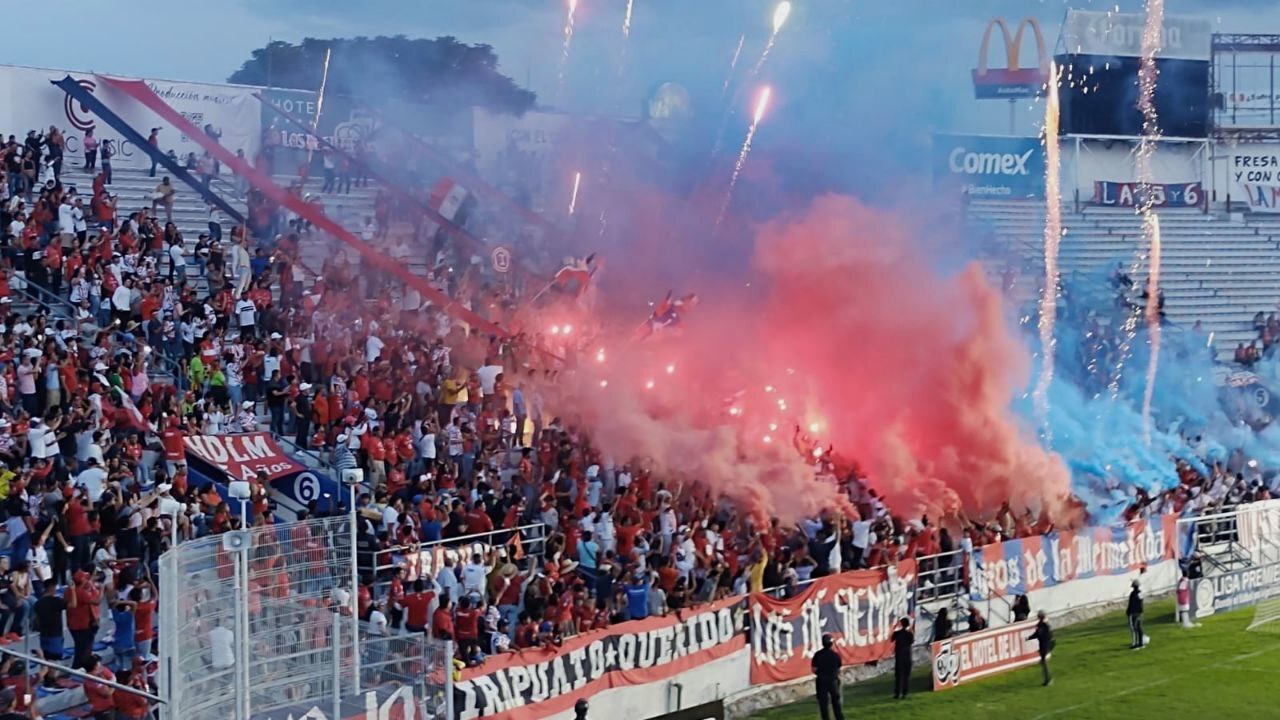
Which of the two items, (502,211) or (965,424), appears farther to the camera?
(502,211)

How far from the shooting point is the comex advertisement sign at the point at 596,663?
49.9ft

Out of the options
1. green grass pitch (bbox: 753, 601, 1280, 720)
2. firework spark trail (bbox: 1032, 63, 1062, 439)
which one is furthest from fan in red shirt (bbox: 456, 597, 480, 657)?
firework spark trail (bbox: 1032, 63, 1062, 439)

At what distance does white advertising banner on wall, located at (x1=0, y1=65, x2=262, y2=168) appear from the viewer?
26422 mm

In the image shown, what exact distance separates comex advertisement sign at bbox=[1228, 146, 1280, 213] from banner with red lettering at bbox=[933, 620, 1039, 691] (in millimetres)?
28969

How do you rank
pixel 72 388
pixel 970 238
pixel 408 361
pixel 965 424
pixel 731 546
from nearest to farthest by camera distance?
pixel 72 388, pixel 731 546, pixel 408 361, pixel 965 424, pixel 970 238

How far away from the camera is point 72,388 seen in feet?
57.3

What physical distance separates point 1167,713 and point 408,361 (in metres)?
10.2

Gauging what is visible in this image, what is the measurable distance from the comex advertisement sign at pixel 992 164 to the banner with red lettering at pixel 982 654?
25149mm

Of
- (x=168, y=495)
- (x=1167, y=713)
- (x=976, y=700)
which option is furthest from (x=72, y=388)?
(x=1167, y=713)

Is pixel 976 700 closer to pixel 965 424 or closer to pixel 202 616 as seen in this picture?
pixel 965 424

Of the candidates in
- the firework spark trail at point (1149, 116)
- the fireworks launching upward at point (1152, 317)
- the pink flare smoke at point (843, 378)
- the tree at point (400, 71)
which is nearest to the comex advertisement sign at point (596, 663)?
the pink flare smoke at point (843, 378)

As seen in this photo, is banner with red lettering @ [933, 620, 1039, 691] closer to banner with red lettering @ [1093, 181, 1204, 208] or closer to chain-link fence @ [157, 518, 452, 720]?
chain-link fence @ [157, 518, 452, 720]

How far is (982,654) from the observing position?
20.4 meters

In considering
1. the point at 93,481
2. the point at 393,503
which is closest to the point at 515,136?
the point at 393,503
